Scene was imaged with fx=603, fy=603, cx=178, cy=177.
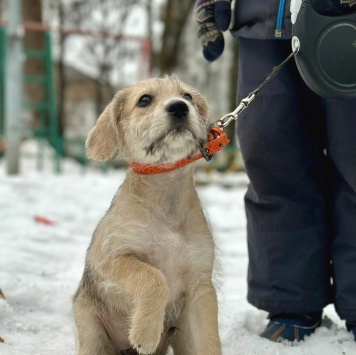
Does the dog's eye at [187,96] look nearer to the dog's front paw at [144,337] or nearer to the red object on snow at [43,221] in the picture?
the dog's front paw at [144,337]

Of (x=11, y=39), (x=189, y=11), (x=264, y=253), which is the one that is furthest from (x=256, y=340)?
(x=189, y=11)

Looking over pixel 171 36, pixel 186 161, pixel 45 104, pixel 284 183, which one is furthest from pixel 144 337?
pixel 171 36

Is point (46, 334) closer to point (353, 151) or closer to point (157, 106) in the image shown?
point (157, 106)

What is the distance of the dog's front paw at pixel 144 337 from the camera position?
7.13 feet

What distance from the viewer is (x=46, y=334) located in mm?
3014

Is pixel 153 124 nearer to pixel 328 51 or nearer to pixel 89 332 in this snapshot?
pixel 328 51

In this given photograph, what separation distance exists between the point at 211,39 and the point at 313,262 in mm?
1225

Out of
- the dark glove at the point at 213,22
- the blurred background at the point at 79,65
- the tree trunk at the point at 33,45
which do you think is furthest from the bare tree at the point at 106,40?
the dark glove at the point at 213,22

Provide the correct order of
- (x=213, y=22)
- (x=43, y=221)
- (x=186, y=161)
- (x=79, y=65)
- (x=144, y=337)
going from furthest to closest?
(x=79, y=65), (x=43, y=221), (x=213, y=22), (x=186, y=161), (x=144, y=337)

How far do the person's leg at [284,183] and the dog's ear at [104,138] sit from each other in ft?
2.25

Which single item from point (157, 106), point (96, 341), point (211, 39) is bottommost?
point (96, 341)

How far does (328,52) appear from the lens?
2445mm

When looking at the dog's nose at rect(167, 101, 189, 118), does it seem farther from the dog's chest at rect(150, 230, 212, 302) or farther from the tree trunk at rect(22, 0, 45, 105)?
the tree trunk at rect(22, 0, 45, 105)

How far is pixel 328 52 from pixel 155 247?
105cm
